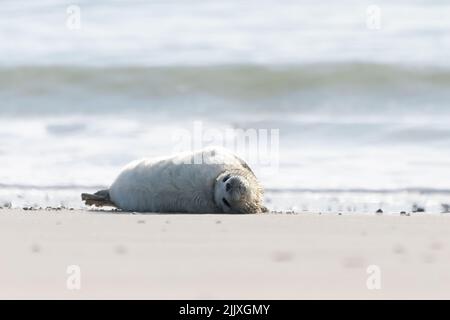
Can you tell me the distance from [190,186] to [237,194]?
0.46 meters

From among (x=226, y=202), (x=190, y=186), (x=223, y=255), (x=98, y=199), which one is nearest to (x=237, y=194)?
(x=226, y=202)

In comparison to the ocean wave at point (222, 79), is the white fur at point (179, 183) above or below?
below

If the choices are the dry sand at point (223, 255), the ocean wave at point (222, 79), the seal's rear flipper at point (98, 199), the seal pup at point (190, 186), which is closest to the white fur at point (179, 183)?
the seal pup at point (190, 186)

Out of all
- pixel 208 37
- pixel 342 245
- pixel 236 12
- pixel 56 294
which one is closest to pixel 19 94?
pixel 208 37

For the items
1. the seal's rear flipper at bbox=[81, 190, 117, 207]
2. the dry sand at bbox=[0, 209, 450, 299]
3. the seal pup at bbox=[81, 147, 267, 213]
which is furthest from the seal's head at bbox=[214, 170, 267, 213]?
the seal's rear flipper at bbox=[81, 190, 117, 207]

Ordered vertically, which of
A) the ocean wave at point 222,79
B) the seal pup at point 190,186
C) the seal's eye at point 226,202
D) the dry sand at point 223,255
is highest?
the ocean wave at point 222,79

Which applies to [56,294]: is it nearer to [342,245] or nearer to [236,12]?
[342,245]

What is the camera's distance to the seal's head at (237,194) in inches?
309

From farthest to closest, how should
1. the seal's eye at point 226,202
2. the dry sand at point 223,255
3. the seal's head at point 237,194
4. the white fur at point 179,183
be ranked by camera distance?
the white fur at point 179,183 → the seal's eye at point 226,202 → the seal's head at point 237,194 → the dry sand at point 223,255

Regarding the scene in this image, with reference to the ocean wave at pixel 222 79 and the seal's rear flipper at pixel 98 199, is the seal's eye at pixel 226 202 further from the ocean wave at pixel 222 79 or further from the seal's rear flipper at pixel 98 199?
the ocean wave at pixel 222 79

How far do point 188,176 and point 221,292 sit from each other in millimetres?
3710

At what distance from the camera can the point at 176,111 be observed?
14.6 m

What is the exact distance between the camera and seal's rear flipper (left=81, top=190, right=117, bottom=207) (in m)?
8.38

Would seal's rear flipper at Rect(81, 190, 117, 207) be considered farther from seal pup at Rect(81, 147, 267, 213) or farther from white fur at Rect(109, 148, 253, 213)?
white fur at Rect(109, 148, 253, 213)
